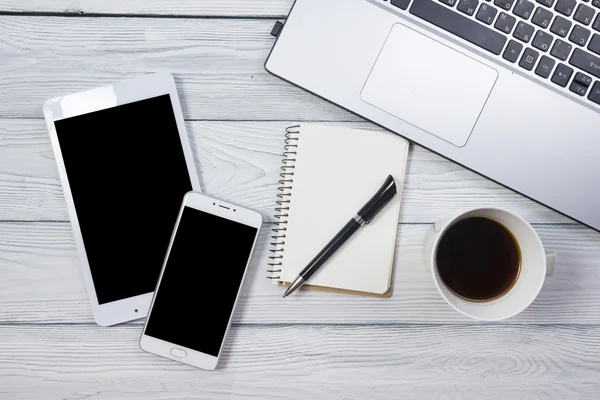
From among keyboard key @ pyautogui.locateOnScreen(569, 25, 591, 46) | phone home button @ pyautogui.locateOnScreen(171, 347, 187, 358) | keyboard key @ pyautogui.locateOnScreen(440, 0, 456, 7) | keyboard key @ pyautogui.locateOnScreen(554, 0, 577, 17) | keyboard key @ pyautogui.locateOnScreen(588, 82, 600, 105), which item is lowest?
phone home button @ pyautogui.locateOnScreen(171, 347, 187, 358)

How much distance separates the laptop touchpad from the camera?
563 millimetres

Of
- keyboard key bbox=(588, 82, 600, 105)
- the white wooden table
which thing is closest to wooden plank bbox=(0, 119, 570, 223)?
the white wooden table

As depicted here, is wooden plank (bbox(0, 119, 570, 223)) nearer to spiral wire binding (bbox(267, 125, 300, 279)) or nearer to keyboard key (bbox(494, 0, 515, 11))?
spiral wire binding (bbox(267, 125, 300, 279))

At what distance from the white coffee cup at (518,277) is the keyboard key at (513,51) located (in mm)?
169

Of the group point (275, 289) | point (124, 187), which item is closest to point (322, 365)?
point (275, 289)

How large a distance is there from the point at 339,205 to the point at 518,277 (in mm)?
209

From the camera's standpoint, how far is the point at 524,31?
0.54 meters

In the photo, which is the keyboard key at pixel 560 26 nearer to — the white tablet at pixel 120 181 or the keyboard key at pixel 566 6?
the keyboard key at pixel 566 6

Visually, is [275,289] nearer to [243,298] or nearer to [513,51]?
[243,298]

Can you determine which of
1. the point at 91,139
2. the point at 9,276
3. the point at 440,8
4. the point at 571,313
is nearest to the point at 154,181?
the point at 91,139

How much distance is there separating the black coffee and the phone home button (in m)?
0.31

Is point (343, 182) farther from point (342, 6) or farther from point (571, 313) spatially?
point (571, 313)

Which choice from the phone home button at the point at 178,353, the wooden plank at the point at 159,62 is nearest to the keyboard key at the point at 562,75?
the wooden plank at the point at 159,62

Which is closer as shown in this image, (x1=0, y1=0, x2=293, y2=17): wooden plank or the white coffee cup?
the white coffee cup
